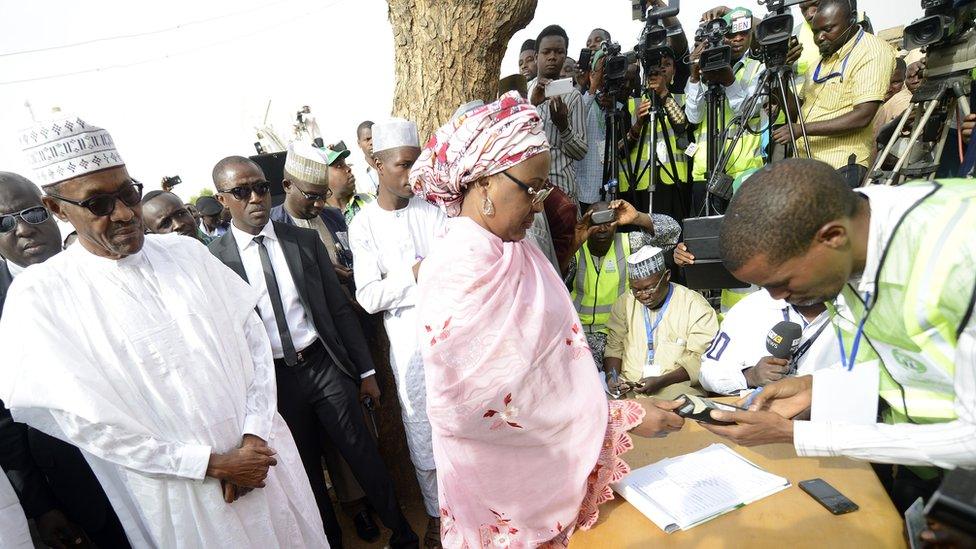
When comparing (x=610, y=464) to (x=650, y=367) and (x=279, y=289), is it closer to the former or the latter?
(x=650, y=367)

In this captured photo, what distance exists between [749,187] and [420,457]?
2288 millimetres

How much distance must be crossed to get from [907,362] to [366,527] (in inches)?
125

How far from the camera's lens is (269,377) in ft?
7.27

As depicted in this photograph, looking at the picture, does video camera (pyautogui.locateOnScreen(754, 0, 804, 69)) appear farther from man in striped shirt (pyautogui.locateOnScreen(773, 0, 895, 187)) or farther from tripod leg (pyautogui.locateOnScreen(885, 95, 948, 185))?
tripod leg (pyautogui.locateOnScreen(885, 95, 948, 185))

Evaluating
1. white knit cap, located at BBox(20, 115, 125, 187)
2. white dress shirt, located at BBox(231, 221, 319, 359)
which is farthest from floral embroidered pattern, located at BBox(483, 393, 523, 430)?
white knit cap, located at BBox(20, 115, 125, 187)

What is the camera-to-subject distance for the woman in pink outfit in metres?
1.56

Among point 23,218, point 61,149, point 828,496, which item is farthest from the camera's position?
point 23,218

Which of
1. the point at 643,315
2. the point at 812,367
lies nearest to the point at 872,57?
the point at 643,315

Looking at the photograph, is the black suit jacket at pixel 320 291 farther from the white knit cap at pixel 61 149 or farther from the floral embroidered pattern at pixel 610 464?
the floral embroidered pattern at pixel 610 464

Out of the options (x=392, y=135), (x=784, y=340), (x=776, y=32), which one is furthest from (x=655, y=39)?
(x=784, y=340)

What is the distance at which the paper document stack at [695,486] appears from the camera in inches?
57.4

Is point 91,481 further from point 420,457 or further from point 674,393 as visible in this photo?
point 674,393

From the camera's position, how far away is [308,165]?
3740 millimetres

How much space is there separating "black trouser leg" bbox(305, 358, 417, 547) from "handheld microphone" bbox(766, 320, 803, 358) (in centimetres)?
218
